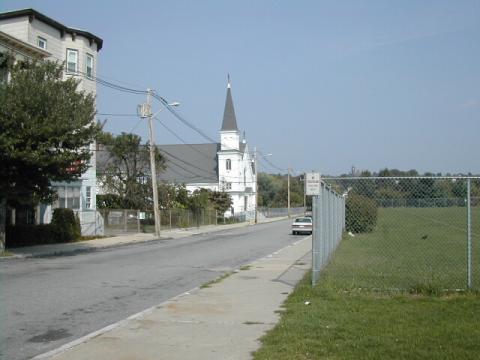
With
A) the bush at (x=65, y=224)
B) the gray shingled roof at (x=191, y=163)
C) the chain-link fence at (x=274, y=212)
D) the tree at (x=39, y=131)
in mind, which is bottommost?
the chain-link fence at (x=274, y=212)

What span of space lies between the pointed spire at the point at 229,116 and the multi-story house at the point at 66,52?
160 ft

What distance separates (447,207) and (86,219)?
93.8 ft

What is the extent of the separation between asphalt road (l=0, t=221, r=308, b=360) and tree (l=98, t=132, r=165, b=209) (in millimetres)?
26285

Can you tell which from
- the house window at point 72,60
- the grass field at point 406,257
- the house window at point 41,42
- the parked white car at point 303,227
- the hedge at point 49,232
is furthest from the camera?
the parked white car at point 303,227

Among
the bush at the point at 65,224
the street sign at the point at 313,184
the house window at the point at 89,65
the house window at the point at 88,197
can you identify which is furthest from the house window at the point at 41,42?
the street sign at the point at 313,184

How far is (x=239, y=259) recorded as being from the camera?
21.2 meters

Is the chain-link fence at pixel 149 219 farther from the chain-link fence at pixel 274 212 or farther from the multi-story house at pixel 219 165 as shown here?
the chain-link fence at pixel 274 212

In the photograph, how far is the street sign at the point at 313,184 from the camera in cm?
1104

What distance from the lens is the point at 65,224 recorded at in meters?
30.4

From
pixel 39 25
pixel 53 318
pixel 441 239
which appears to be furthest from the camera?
pixel 39 25

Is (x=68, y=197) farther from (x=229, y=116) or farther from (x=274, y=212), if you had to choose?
(x=274, y=212)

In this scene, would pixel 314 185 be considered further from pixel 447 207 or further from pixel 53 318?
pixel 53 318

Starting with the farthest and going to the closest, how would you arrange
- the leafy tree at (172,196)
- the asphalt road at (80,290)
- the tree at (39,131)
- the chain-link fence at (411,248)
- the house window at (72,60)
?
the leafy tree at (172,196)
the house window at (72,60)
the tree at (39,131)
the chain-link fence at (411,248)
the asphalt road at (80,290)

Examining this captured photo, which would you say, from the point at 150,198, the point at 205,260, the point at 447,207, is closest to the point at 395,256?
the point at 447,207
